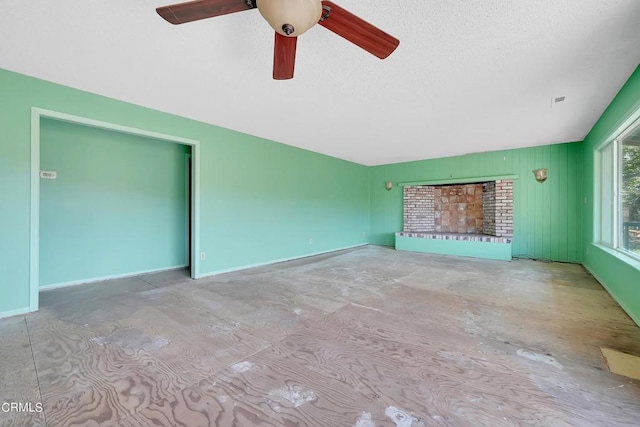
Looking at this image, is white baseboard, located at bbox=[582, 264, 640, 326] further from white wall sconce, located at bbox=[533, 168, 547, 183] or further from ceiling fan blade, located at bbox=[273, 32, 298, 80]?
ceiling fan blade, located at bbox=[273, 32, 298, 80]

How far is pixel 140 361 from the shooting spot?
71.6 inches

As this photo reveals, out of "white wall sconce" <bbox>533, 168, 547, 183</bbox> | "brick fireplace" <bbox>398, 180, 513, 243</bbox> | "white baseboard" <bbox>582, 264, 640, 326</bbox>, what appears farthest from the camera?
"brick fireplace" <bbox>398, 180, 513, 243</bbox>

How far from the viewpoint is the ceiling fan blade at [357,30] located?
1466 mm

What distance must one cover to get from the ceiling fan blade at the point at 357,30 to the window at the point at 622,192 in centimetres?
308

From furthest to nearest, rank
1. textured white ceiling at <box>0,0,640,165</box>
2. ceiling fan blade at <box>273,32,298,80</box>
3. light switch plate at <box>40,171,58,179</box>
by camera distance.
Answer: light switch plate at <box>40,171,58,179</box> → textured white ceiling at <box>0,0,640,165</box> → ceiling fan blade at <box>273,32,298,80</box>

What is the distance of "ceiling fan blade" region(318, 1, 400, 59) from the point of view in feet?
4.81

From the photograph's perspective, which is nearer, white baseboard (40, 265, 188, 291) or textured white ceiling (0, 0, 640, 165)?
textured white ceiling (0, 0, 640, 165)

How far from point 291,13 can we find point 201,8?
53cm

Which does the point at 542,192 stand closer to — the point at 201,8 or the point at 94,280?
the point at 201,8

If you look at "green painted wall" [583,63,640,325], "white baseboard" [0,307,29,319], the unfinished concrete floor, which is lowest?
the unfinished concrete floor

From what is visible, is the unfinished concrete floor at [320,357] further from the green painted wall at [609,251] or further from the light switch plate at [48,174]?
the light switch plate at [48,174]

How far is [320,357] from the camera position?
1.87m

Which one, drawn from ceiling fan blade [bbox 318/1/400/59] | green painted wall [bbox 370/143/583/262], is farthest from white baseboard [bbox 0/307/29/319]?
green painted wall [bbox 370/143/583/262]

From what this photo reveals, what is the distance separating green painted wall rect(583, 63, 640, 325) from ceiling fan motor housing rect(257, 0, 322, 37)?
3170 mm
